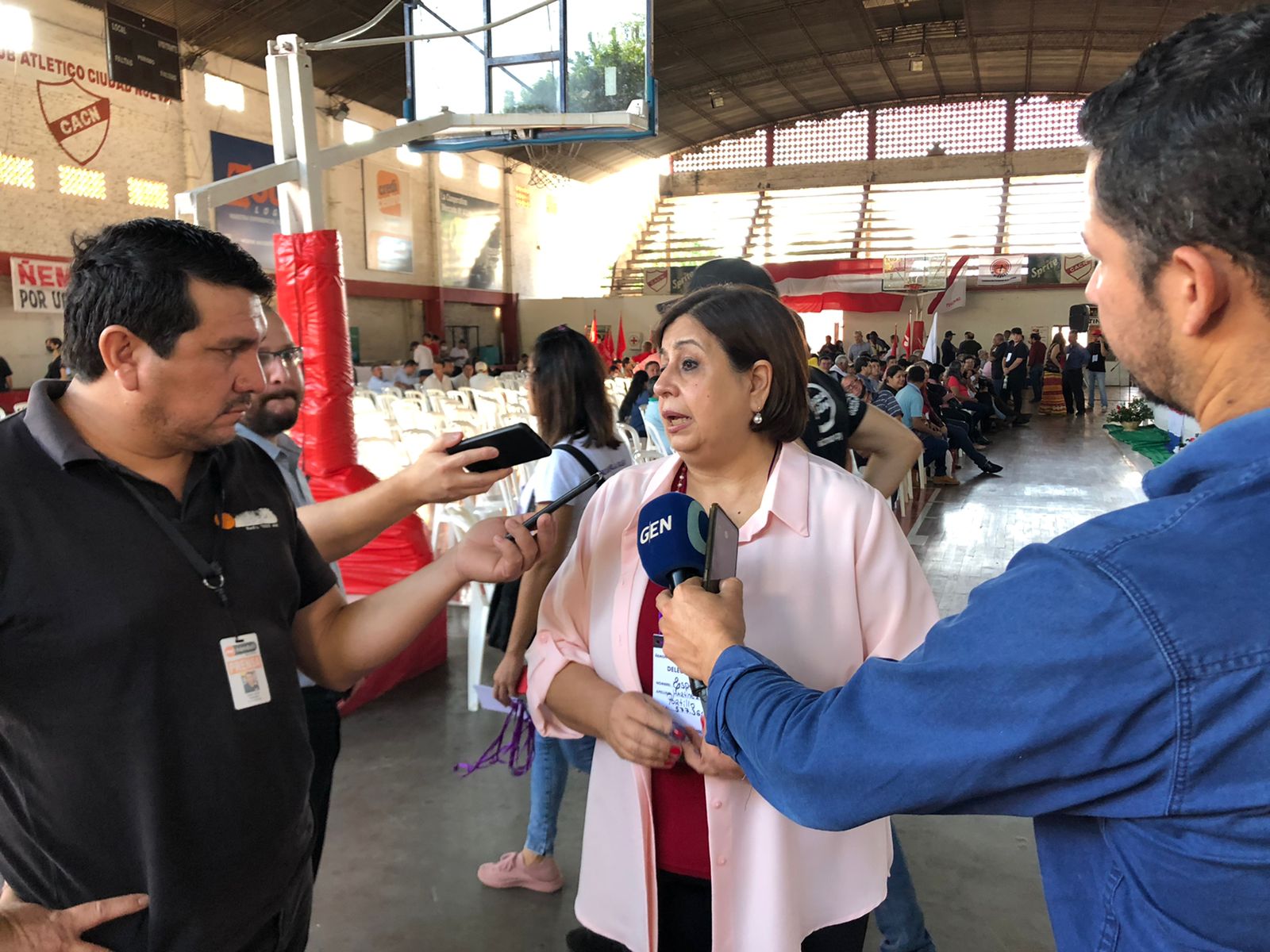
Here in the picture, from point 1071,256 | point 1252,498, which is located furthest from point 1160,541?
point 1071,256

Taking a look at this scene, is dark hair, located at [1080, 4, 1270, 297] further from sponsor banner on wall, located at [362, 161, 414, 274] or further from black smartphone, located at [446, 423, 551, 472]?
sponsor banner on wall, located at [362, 161, 414, 274]

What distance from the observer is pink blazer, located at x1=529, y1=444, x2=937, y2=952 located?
1421 millimetres

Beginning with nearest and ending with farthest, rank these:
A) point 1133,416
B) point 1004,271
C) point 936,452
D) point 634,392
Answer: point 634,392, point 936,452, point 1133,416, point 1004,271

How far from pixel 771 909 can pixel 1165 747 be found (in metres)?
0.86

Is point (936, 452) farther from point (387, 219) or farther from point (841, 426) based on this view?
point (387, 219)

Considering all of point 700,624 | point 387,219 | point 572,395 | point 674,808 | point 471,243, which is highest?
point 387,219

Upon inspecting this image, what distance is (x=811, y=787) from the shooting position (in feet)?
2.72

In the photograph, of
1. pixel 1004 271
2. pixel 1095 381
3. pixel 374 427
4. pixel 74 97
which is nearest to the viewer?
pixel 374 427

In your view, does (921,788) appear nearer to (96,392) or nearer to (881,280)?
(96,392)

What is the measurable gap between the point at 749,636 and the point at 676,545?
38 centimetres

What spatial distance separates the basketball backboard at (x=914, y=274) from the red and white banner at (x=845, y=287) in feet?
0.67

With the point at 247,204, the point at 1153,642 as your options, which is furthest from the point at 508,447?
the point at 247,204

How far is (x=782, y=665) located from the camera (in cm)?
148

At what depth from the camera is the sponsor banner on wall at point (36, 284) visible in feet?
37.9
